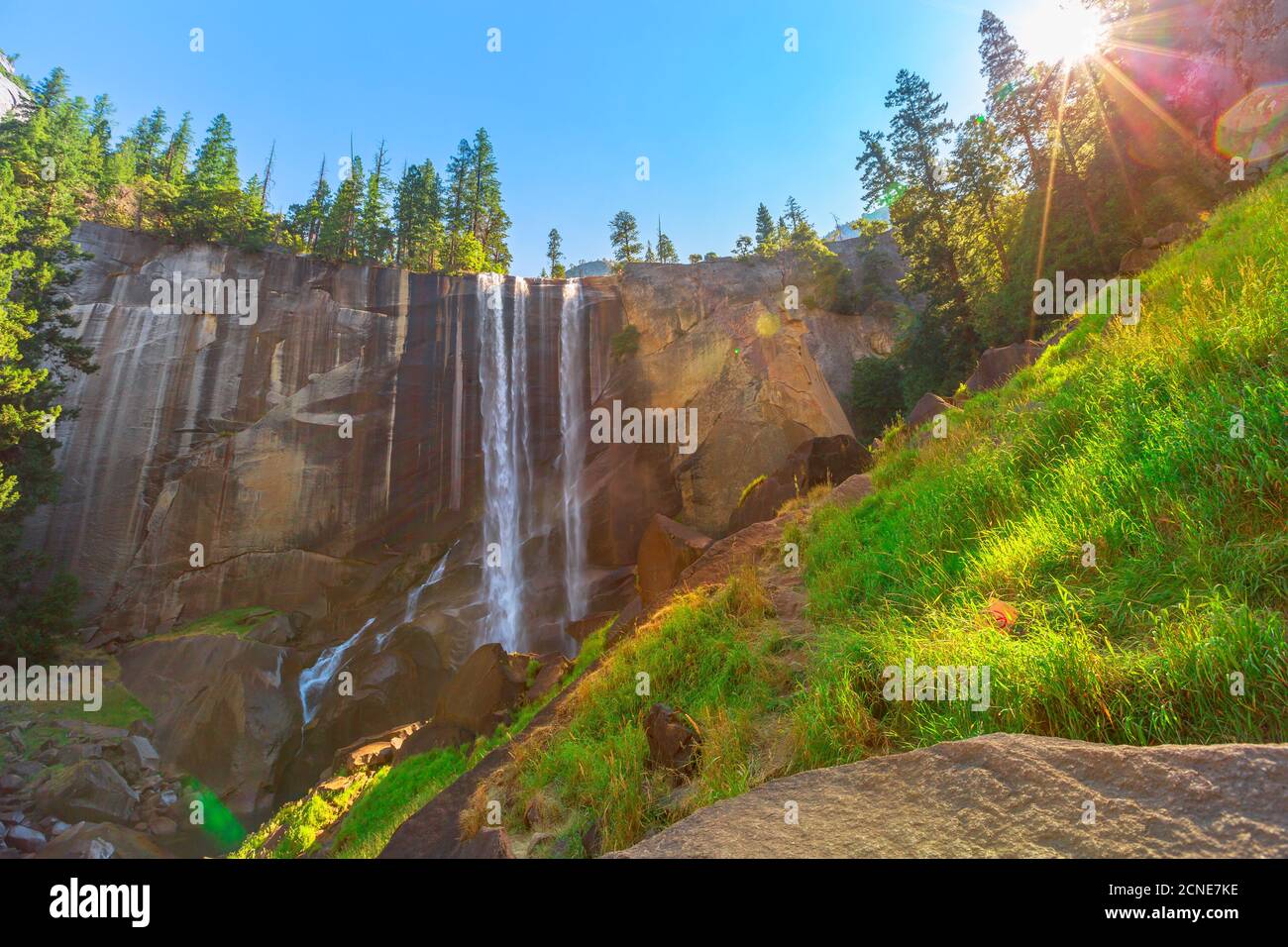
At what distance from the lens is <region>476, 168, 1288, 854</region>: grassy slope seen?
9.53ft

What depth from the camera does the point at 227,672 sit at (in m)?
23.8

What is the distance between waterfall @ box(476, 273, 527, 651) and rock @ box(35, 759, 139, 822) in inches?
499

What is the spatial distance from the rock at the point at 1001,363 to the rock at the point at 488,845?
1441 centimetres

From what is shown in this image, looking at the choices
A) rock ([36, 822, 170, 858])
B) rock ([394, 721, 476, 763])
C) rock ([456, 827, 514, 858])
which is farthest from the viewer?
rock ([36, 822, 170, 858])

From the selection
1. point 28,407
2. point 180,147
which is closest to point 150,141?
point 180,147

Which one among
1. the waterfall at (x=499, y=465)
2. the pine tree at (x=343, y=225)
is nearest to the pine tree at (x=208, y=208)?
the pine tree at (x=343, y=225)

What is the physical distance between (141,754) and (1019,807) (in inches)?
1139

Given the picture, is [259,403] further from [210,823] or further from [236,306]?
[210,823]

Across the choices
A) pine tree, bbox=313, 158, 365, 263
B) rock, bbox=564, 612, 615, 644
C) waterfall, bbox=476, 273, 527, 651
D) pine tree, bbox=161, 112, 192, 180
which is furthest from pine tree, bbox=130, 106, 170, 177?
rock, bbox=564, 612, 615, 644

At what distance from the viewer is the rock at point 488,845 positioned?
4.66 meters

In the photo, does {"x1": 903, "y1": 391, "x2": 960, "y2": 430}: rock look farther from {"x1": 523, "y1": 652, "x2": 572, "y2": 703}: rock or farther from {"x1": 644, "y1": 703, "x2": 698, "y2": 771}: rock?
{"x1": 644, "y1": 703, "x2": 698, "y2": 771}: rock

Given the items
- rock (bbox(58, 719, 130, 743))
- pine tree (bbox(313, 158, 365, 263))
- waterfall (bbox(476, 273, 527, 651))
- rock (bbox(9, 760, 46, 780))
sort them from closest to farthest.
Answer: rock (bbox(9, 760, 46, 780)) → rock (bbox(58, 719, 130, 743)) → waterfall (bbox(476, 273, 527, 651)) → pine tree (bbox(313, 158, 365, 263))

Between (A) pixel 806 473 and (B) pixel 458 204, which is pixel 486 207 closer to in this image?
(B) pixel 458 204
